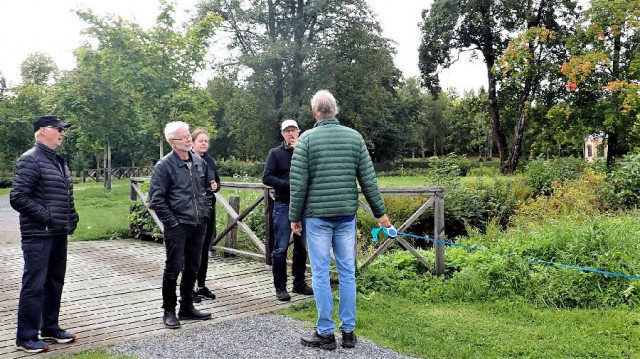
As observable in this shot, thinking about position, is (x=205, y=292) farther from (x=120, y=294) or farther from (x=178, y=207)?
(x=178, y=207)

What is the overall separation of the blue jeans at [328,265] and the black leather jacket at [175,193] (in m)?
1.09

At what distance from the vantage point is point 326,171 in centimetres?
384

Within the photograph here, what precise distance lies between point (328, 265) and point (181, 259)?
53.4 inches

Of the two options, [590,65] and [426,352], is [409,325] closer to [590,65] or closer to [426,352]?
[426,352]

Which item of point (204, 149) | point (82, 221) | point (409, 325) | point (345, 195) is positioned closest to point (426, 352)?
point (409, 325)

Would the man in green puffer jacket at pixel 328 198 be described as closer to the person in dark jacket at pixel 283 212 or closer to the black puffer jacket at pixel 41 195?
the person in dark jacket at pixel 283 212

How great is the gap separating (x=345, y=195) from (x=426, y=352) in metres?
1.32

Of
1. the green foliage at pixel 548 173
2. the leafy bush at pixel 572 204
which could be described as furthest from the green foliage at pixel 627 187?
the green foliage at pixel 548 173

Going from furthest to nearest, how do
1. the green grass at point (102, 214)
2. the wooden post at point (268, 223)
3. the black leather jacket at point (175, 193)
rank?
the green grass at point (102, 214) → the wooden post at point (268, 223) → the black leather jacket at point (175, 193)

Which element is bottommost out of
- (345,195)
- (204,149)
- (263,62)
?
(345,195)

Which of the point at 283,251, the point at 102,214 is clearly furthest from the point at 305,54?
the point at 283,251

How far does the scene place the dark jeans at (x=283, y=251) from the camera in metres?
5.31

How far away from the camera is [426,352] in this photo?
3682mm

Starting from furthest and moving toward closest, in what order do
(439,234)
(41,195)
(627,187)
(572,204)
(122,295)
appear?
(572,204) < (627,187) < (439,234) < (122,295) < (41,195)
